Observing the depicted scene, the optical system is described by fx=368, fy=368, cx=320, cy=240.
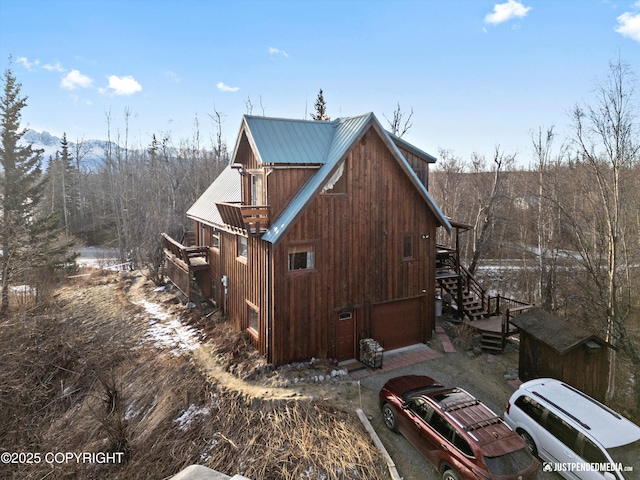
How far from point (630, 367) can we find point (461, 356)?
9095mm

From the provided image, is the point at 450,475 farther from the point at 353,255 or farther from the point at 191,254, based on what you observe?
the point at 191,254

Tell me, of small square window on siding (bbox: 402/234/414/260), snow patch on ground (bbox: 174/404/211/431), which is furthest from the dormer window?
snow patch on ground (bbox: 174/404/211/431)

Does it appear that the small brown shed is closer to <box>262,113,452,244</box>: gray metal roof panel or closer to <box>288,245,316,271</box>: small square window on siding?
<box>262,113,452,244</box>: gray metal roof panel

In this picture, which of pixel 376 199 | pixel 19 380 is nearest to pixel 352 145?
pixel 376 199

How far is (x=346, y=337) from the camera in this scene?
44.9ft

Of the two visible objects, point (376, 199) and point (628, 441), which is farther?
point (376, 199)

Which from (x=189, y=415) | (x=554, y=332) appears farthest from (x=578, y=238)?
(x=189, y=415)

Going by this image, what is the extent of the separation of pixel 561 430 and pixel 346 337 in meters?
6.99

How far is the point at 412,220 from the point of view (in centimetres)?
1482

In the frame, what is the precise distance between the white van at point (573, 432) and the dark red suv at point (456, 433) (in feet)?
4.63

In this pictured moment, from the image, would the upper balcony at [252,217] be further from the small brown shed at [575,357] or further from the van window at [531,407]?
the small brown shed at [575,357]

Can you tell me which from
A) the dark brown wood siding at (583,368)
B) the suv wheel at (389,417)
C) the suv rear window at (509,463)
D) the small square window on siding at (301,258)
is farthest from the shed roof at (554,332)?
the small square window on siding at (301,258)

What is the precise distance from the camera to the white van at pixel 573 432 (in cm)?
755

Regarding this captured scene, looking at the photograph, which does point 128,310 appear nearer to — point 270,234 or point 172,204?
point 270,234
